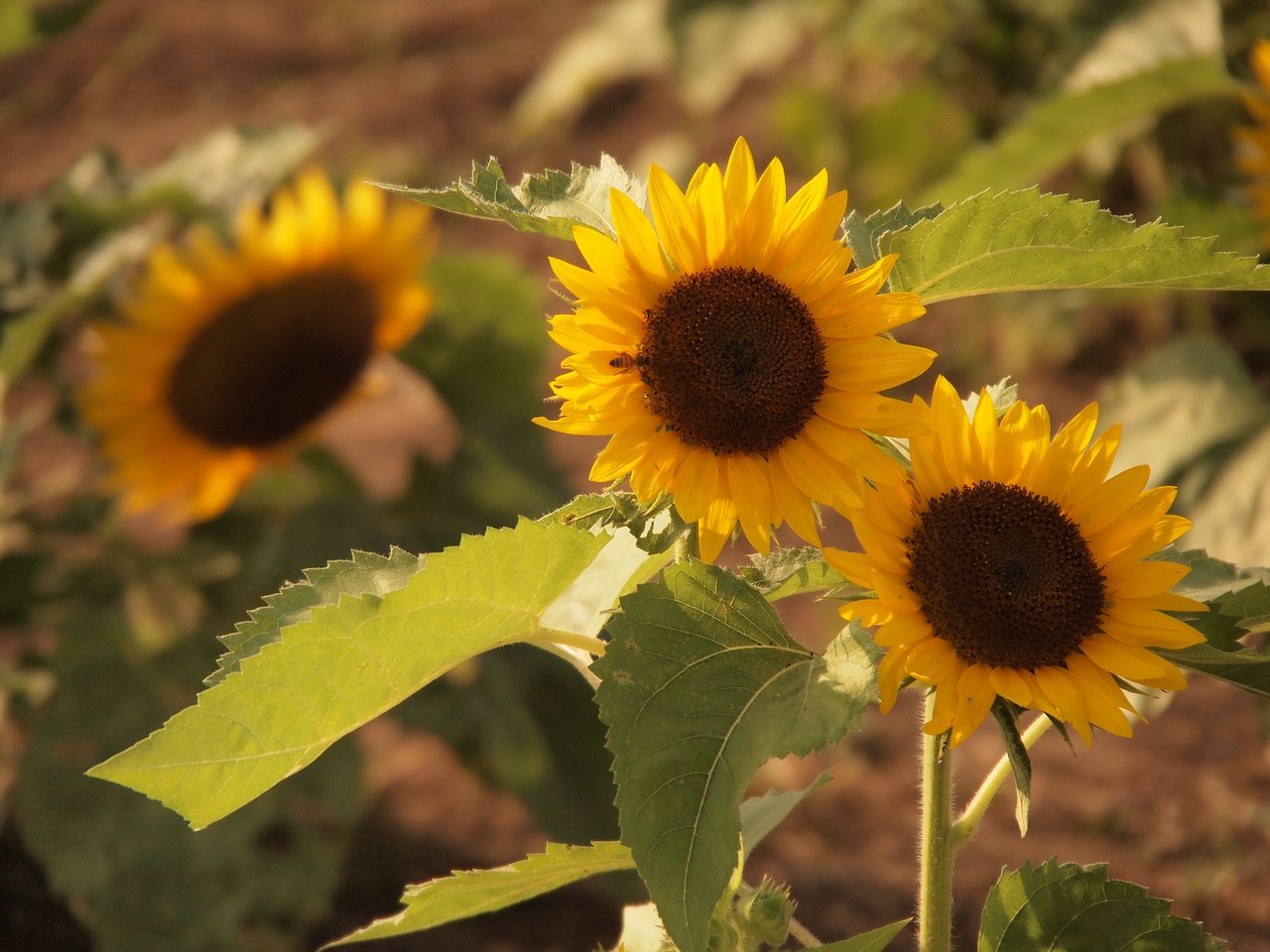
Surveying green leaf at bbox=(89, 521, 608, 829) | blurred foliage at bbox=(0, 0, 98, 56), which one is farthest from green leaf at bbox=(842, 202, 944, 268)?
blurred foliage at bbox=(0, 0, 98, 56)

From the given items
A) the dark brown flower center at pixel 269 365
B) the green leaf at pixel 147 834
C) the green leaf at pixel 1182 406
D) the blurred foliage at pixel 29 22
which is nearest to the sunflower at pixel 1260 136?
the green leaf at pixel 1182 406

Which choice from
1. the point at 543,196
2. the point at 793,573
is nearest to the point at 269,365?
the point at 543,196

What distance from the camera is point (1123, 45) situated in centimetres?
207

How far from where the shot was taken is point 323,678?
2.52 feet

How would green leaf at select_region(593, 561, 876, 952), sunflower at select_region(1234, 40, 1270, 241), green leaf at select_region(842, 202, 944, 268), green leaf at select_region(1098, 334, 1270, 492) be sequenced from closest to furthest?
green leaf at select_region(593, 561, 876, 952) → green leaf at select_region(842, 202, 944, 268) → sunflower at select_region(1234, 40, 1270, 241) → green leaf at select_region(1098, 334, 1270, 492)

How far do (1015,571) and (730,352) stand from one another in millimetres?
214

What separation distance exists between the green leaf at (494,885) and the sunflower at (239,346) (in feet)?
3.93

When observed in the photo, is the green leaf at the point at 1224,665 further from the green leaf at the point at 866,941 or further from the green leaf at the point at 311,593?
the green leaf at the point at 311,593

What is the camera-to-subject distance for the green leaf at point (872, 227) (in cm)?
87

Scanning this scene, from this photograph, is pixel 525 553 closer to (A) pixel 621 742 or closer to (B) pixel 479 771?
(A) pixel 621 742

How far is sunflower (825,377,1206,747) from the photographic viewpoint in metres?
0.78

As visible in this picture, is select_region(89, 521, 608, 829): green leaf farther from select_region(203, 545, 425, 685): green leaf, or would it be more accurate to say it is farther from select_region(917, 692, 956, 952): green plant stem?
select_region(917, 692, 956, 952): green plant stem

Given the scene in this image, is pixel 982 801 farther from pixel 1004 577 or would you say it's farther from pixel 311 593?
pixel 311 593

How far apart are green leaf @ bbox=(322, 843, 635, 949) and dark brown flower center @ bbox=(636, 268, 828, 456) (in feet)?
0.88
